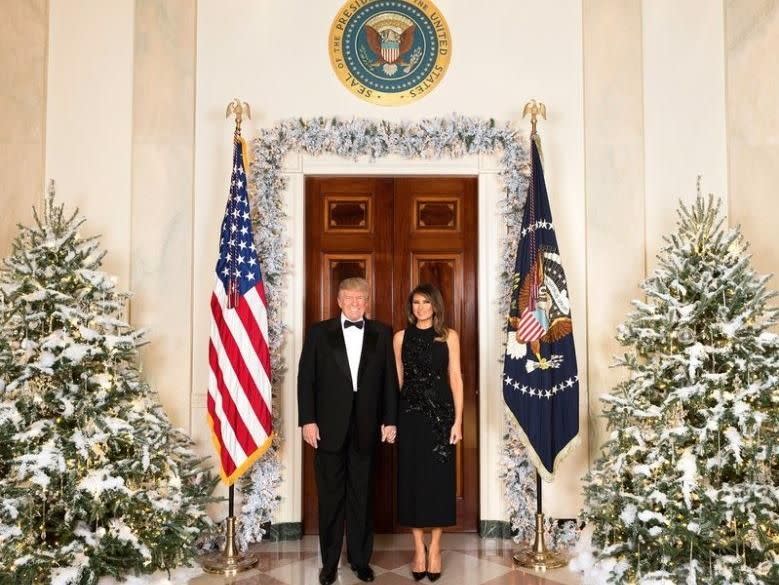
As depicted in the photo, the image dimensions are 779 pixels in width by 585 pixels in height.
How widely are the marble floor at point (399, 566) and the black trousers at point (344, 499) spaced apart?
185 mm

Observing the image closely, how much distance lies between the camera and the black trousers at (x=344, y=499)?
164 inches

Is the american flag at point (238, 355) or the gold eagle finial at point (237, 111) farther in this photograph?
the gold eagle finial at point (237, 111)

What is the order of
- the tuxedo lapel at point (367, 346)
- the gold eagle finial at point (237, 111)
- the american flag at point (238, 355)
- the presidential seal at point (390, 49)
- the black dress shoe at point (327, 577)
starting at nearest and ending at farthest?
the black dress shoe at point (327, 577), the tuxedo lapel at point (367, 346), the american flag at point (238, 355), the gold eagle finial at point (237, 111), the presidential seal at point (390, 49)

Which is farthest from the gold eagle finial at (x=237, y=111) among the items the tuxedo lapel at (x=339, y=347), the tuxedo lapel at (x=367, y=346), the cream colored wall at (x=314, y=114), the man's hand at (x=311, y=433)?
the man's hand at (x=311, y=433)

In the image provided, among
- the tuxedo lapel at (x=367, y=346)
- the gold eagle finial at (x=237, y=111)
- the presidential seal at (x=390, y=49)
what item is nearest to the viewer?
the tuxedo lapel at (x=367, y=346)

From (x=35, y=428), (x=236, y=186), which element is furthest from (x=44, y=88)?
(x=35, y=428)

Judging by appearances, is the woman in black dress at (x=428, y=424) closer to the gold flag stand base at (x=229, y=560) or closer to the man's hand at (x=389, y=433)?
the man's hand at (x=389, y=433)

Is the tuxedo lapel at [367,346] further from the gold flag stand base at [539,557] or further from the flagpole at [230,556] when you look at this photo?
the gold flag stand base at [539,557]

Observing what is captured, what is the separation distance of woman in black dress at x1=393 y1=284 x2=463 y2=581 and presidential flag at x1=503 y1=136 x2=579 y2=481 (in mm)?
580

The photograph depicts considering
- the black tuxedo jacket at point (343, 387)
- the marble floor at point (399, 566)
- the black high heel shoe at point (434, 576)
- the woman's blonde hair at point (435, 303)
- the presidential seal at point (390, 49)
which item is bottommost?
the marble floor at point (399, 566)

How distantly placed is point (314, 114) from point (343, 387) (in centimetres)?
219

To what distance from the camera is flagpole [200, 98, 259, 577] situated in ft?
14.4

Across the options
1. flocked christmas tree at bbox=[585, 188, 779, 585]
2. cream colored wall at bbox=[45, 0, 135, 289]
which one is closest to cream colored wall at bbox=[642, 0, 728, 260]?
flocked christmas tree at bbox=[585, 188, 779, 585]

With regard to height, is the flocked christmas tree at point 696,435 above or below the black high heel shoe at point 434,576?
above
